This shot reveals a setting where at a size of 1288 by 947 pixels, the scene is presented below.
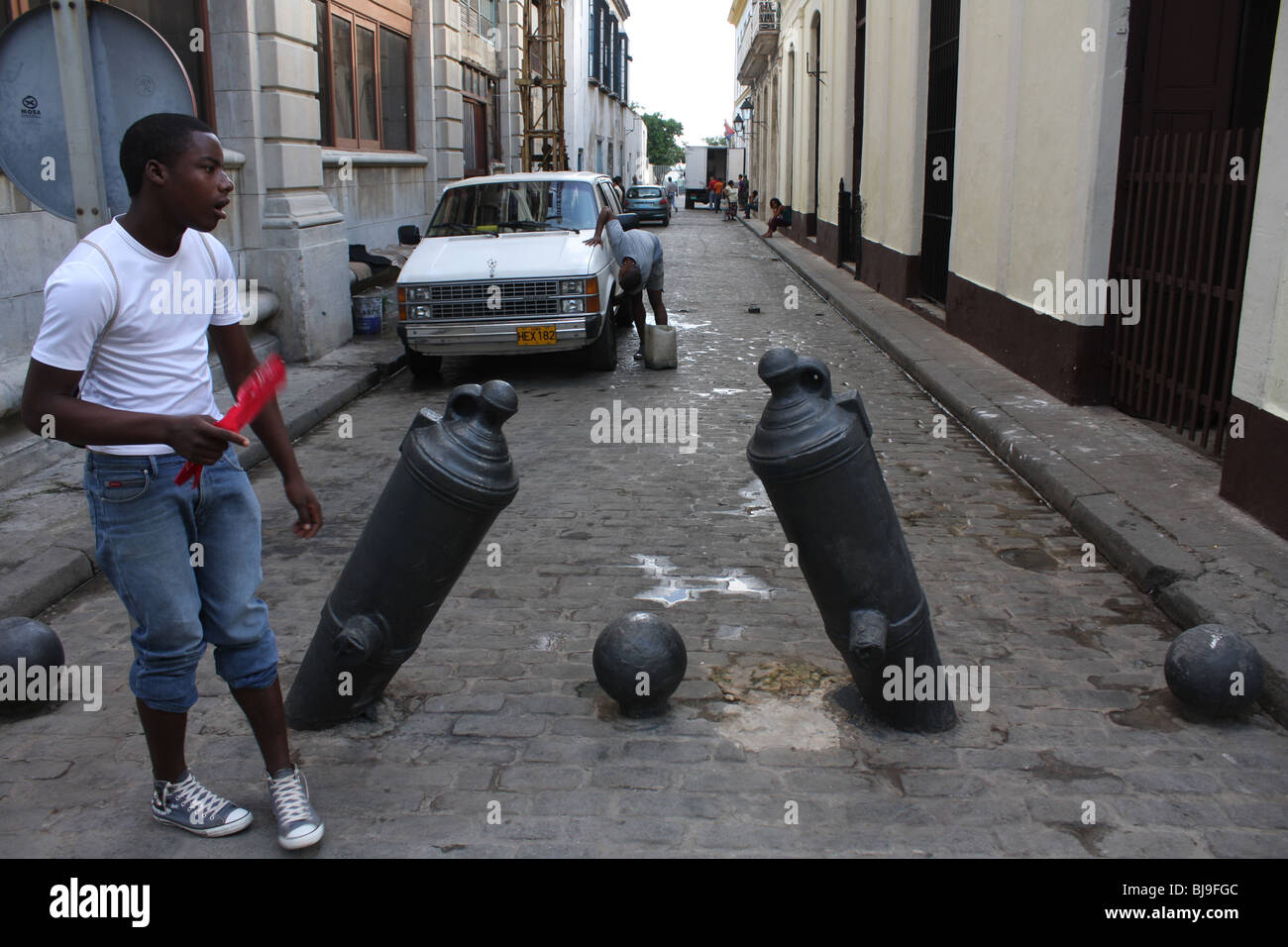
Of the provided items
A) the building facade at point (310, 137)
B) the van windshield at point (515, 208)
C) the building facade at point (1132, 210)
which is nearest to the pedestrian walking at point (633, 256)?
the van windshield at point (515, 208)

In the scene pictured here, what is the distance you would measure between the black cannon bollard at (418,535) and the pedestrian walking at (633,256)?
7.30 metres

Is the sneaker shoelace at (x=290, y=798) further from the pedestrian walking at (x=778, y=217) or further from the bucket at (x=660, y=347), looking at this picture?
the pedestrian walking at (x=778, y=217)

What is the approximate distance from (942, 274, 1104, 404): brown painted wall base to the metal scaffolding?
16.2m

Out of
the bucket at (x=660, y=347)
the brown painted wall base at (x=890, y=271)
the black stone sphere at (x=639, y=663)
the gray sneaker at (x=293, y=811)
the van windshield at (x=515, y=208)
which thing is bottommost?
the gray sneaker at (x=293, y=811)

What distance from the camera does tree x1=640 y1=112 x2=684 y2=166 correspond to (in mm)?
129875

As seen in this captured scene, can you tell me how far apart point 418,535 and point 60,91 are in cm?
222

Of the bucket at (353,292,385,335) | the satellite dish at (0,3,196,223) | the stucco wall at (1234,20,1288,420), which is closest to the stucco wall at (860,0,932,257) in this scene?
the bucket at (353,292,385,335)

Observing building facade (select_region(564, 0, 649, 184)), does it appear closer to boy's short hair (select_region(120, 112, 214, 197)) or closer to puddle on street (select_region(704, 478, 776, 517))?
puddle on street (select_region(704, 478, 776, 517))

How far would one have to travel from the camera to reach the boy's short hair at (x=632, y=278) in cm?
1072

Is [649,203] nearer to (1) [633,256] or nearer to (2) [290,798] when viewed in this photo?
(1) [633,256]

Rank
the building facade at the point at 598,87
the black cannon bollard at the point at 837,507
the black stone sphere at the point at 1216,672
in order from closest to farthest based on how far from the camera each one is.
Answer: the black cannon bollard at the point at 837,507 → the black stone sphere at the point at 1216,672 → the building facade at the point at 598,87

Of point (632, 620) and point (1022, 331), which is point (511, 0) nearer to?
point (1022, 331)

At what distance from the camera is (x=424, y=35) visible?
16922mm

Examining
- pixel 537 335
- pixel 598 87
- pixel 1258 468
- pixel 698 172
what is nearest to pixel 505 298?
pixel 537 335
